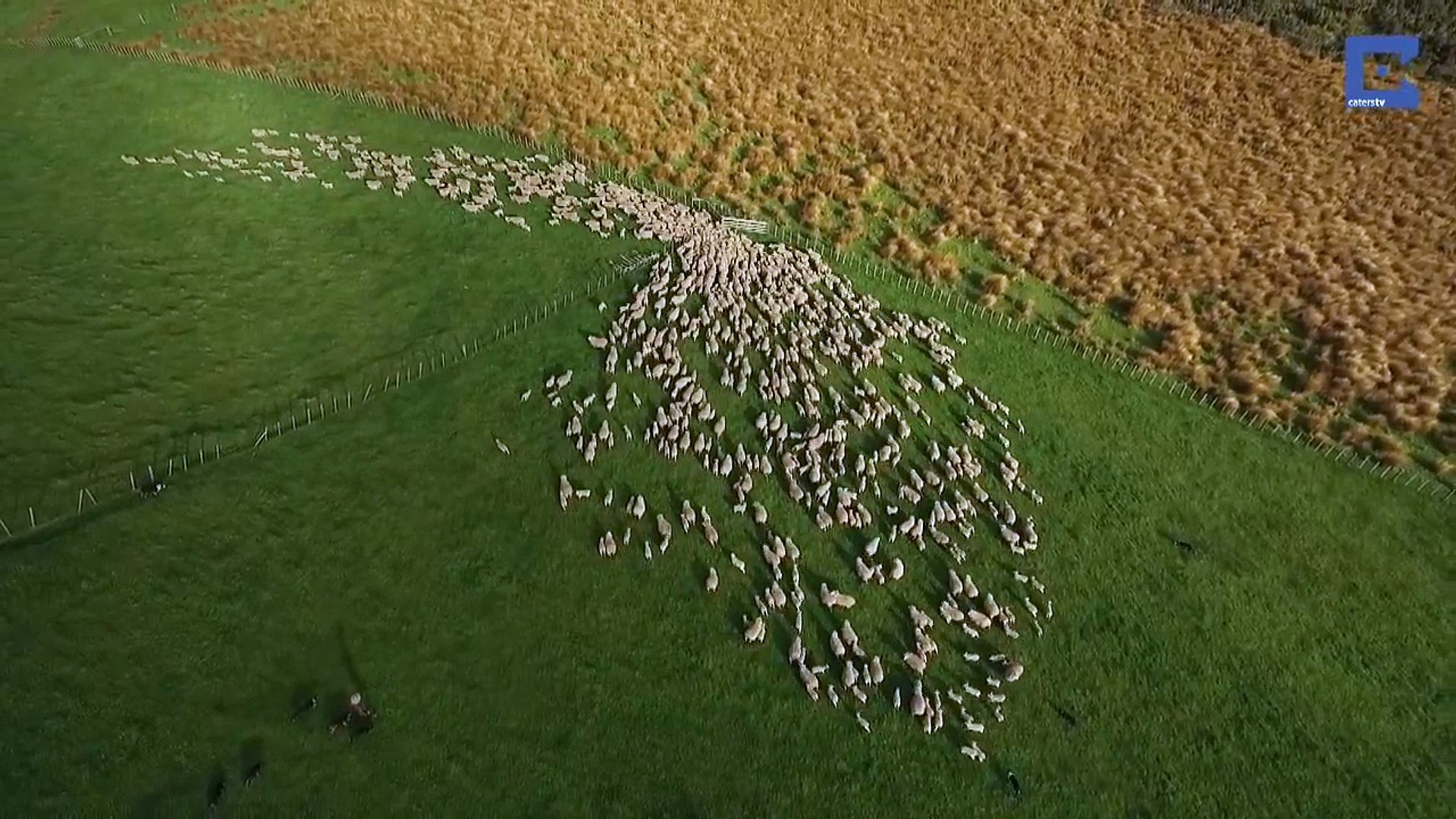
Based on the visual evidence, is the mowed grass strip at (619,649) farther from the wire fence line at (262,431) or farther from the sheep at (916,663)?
the sheep at (916,663)

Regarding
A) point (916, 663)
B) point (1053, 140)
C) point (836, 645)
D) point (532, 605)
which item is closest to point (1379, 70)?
point (1053, 140)

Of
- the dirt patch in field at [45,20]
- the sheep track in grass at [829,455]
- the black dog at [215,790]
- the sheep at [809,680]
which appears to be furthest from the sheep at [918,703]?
the dirt patch in field at [45,20]

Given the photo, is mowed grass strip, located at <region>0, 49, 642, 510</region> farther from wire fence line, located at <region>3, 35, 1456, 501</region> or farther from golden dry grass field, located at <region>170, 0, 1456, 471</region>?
golden dry grass field, located at <region>170, 0, 1456, 471</region>

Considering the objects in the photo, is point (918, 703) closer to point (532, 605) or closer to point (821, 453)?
point (821, 453)

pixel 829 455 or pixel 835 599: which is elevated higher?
pixel 829 455

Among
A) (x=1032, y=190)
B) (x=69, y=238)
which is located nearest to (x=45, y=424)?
(x=69, y=238)

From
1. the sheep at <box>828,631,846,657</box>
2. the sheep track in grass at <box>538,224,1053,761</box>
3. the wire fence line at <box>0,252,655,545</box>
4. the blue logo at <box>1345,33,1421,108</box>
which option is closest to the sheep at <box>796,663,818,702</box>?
the sheep track in grass at <box>538,224,1053,761</box>
